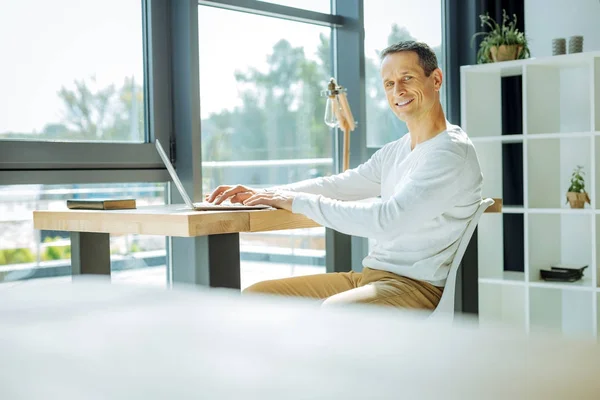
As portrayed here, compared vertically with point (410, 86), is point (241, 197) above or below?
below

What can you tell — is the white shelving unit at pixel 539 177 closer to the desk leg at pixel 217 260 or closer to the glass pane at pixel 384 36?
the glass pane at pixel 384 36

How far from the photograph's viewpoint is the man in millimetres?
1872

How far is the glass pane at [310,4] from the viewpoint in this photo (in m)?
3.44

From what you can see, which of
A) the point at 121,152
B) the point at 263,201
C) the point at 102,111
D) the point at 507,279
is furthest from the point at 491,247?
the point at 263,201

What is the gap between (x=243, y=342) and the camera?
0.24m

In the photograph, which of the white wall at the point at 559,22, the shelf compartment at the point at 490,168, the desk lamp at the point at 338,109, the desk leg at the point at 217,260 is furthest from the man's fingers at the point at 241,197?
→ the white wall at the point at 559,22

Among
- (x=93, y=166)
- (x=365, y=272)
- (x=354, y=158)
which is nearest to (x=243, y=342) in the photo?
(x=365, y=272)

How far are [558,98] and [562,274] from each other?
3.31 feet

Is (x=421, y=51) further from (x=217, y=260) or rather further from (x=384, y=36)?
(x=384, y=36)

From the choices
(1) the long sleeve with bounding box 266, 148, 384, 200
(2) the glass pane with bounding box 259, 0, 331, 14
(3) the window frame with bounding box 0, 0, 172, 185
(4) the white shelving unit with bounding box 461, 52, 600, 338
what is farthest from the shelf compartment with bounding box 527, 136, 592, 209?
(3) the window frame with bounding box 0, 0, 172, 185

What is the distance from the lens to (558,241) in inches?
159

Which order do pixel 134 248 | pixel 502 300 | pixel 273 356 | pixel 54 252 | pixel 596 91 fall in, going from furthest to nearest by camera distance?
pixel 502 300
pixel 596 91
pixel 134 248
pixel 54 252
pixel 273 356

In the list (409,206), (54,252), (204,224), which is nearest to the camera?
(204,224)

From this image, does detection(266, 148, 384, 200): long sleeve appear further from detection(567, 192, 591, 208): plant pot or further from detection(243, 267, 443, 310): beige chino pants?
detection(567, 192, 591, 208): plant pot
